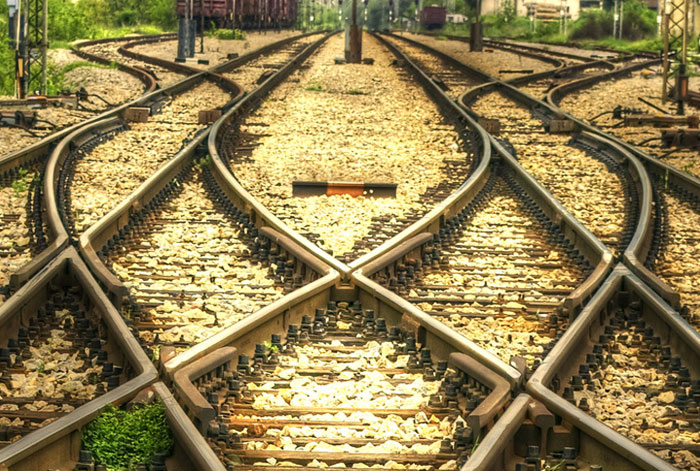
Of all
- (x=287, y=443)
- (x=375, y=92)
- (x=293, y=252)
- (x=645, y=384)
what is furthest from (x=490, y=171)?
(x=375, y=92)

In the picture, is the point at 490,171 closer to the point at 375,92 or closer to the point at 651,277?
the point at 651,277

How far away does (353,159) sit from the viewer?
13.5 meters

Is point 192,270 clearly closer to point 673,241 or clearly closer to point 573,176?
point 673,241

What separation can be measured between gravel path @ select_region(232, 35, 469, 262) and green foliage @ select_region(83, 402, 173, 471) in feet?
12.4

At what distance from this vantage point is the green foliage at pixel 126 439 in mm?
4754

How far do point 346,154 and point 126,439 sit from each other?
934 cm

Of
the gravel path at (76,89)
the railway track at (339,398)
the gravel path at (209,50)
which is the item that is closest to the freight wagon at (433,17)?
the gravel path at (209,50)

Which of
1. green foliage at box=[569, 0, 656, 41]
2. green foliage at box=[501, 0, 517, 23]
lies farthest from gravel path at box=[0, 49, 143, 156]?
green foliage at box=[501, 0, 517, 23]

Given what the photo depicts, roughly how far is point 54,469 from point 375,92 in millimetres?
18619

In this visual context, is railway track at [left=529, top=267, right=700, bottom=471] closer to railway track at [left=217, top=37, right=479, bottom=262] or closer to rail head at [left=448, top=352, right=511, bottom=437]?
rail head at [left=448, top=352, right=511, bottom=437]

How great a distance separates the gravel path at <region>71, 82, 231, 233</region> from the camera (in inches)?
408

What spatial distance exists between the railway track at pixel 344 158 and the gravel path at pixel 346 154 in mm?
11

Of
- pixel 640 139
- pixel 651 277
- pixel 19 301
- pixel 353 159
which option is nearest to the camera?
pixel 19 301

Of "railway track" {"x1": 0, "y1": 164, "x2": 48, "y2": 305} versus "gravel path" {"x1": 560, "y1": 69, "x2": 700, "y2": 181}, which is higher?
"gravel path" {"x1": 560, "y1": 69, "x2": 700, "y2": 181}
